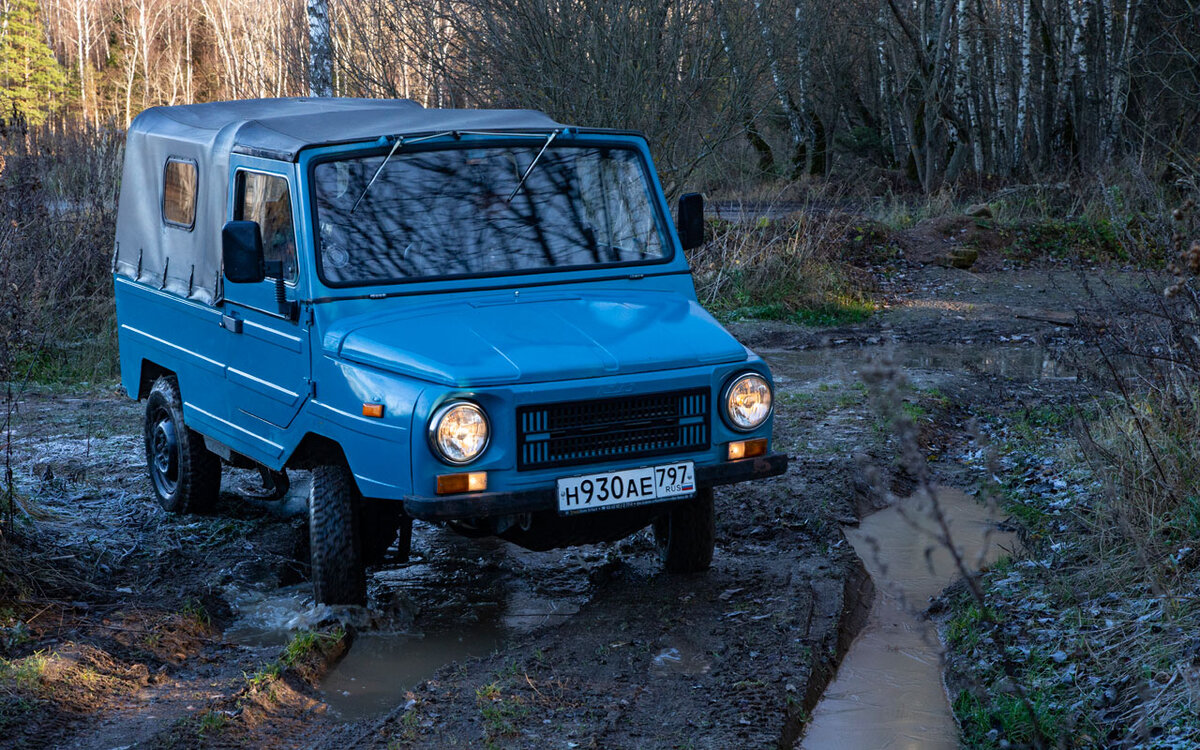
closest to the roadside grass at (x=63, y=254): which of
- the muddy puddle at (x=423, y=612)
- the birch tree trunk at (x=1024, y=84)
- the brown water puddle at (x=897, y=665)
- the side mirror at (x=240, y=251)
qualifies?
the muddy puddle at (x=423, y=612)

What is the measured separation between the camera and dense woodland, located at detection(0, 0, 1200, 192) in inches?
517

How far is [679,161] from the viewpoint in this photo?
14250mm

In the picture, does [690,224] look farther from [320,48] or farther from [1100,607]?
[320,48]

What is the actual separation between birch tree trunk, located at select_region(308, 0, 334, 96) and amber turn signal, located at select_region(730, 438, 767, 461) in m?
11.0

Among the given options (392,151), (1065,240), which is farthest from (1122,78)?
(392,151)

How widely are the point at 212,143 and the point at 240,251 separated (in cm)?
137

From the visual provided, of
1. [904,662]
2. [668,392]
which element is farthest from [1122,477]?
[668,392]

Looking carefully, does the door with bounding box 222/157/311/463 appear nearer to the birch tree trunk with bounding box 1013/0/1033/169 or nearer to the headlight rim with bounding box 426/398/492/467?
the headlight rim with bounding box 426/398/492/467

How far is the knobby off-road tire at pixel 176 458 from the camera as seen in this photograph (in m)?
6.75

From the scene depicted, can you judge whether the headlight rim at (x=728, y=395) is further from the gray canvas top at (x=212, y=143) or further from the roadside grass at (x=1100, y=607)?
the gray canvas top at (x=212, y=143)

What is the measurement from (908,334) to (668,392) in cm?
894

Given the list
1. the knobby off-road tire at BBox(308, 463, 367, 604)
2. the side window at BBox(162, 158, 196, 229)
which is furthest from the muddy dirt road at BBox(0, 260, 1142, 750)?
the side window at BBox(162, 158, 196, 229)

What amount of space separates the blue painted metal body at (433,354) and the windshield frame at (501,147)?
0.02 meters

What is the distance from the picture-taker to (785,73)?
17562 millimetres
